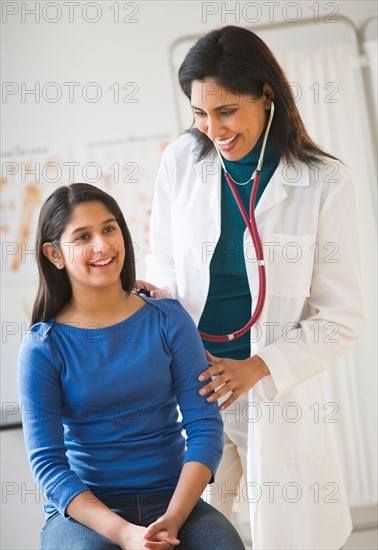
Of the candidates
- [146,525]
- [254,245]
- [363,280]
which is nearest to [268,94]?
[254,245]

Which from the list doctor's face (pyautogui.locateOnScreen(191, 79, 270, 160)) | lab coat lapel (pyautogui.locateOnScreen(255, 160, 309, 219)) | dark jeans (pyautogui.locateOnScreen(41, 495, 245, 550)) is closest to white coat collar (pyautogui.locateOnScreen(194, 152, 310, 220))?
lab coat lapel (pyautogui.locateOnScreen(255, 160, 309, 219))

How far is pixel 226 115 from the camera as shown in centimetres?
163

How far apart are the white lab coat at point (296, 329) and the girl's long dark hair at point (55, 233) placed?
321 mm

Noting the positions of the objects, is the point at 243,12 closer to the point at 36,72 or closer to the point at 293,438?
the point at 36,72

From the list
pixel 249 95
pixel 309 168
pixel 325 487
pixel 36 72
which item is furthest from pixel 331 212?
pixel 36 72

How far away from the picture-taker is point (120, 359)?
4.83ft

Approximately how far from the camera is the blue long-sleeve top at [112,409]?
1434mm

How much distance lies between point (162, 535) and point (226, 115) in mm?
895

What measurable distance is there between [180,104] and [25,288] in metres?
0.91

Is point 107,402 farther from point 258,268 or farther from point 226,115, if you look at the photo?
point 226,115

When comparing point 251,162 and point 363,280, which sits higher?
point 251,162

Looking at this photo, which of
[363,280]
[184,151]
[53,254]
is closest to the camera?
[53,254]

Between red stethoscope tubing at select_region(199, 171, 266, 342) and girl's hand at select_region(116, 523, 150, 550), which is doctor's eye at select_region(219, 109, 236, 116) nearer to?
red stethoscope tubing at select_region(199, 171, 266, 342)

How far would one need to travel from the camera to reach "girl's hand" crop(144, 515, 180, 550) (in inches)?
50.5
